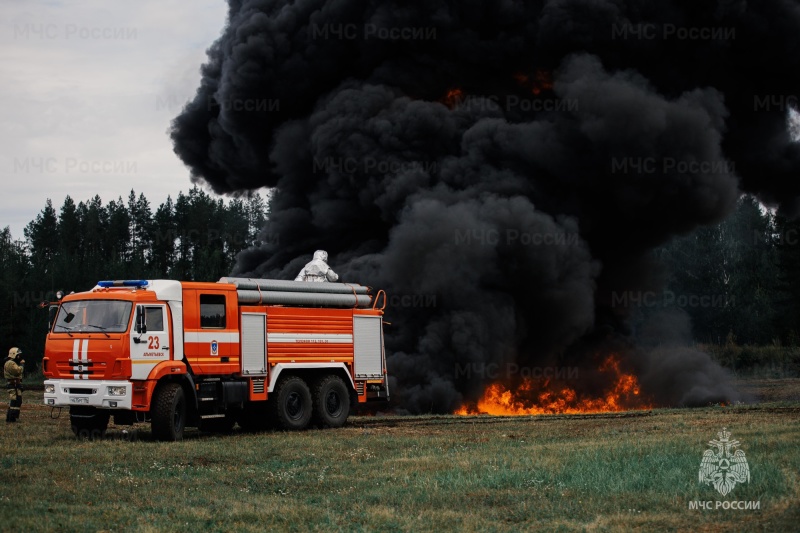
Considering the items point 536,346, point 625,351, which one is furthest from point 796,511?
point 625,351

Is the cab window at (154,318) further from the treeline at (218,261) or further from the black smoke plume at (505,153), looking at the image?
the treeline at (218,261)

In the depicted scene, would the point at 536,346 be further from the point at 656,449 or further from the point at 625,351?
the point at 656,449

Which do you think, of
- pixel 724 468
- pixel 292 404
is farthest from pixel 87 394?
pixel 724 468

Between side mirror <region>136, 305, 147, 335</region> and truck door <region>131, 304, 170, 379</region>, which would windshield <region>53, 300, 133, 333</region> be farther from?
truck door <region>131, 304, 170, 379</region>

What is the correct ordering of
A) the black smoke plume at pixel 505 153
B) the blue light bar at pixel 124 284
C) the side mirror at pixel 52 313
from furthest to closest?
1. the black smoke plume at pixel 505 153
2. the side mirror at pixel 52 313
3. the blue light bar at pixel 124 284

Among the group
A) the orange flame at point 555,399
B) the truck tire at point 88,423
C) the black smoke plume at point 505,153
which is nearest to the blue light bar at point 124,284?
the truck tire at point 88,423

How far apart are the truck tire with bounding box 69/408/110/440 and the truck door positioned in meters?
1.66

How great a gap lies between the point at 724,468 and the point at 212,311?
10.5 metres

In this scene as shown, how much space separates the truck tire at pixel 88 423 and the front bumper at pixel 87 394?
0.62 metres

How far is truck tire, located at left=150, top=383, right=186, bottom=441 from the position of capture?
54.6 feet

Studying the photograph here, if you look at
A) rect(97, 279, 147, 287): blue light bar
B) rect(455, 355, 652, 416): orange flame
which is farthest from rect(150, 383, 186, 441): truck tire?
rect(455, 355, 652, 416): orange flame

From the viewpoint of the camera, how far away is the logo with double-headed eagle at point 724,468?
411 inches

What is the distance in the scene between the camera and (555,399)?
3144cm

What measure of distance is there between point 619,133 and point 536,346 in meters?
8.15
